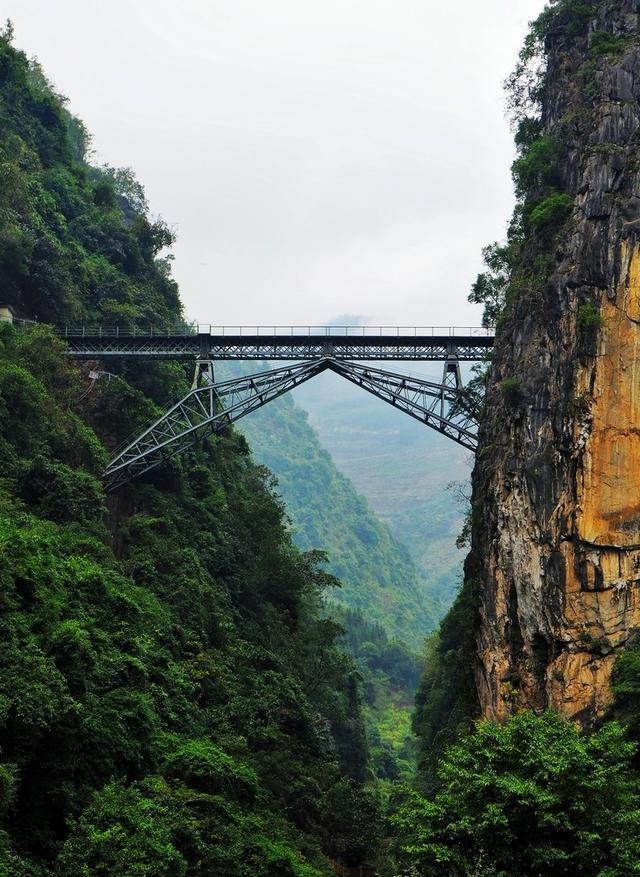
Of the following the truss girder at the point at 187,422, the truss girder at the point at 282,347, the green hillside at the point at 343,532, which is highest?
the truss girder at the point at 282,347

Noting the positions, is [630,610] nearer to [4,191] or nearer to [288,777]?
[288,777]

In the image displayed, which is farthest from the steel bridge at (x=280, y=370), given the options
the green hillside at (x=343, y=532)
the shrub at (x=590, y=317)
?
the green hillside at (x=343, y=532)

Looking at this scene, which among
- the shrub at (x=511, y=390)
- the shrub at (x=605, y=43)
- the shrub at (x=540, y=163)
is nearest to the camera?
the shrub at (x=511, y=390)

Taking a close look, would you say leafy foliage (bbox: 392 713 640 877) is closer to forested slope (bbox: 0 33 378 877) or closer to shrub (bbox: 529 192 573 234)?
forested slope (bbox: 0 33 378 877)

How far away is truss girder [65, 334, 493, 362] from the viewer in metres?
31.2

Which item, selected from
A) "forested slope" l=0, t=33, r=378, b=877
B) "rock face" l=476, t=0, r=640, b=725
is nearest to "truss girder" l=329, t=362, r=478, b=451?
"rock face" l=476, t=0, r=640, b=725

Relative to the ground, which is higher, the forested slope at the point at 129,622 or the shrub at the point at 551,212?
the shrub at the point at 551,212

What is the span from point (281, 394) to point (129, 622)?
→ 468 inches

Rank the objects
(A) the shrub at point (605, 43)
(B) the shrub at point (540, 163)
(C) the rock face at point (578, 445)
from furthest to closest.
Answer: (B) the shrub at point (540, 163) < (A) the shrub at point (605, 43) < (C) the rock face at point (578, 445)

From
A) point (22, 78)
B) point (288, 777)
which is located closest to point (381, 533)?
point (22, 78)

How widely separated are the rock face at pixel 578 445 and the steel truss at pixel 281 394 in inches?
196

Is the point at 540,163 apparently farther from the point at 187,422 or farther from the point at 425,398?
the point at 187,422

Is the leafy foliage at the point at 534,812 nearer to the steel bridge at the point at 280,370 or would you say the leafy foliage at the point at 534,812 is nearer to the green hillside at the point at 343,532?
the steel bridge at the point at 280,370

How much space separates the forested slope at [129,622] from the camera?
14523mm
